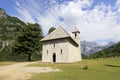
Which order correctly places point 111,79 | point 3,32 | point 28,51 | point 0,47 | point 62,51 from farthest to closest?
point 3,32, point 0,47, point 28,51, point 62,51, point 111,79

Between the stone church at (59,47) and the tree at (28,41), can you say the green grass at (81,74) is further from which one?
the tree at (28,41)

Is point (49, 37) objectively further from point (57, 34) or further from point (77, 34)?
point (77, 34)

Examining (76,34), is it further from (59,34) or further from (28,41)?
(28,41)

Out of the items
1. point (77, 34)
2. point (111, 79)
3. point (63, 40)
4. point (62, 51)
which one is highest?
point (77, 34)

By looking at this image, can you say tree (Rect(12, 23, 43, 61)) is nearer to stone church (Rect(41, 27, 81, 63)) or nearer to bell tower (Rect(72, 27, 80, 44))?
stone church (Rect(41, 27, 81, 63))

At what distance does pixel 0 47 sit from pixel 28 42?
A: 115m

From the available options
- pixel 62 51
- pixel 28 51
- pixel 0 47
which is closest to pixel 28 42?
pixel 28 51

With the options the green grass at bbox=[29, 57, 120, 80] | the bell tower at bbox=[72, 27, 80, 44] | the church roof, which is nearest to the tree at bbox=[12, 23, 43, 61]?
the church roof

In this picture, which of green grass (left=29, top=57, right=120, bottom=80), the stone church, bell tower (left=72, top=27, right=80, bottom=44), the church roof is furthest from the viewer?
bell tower (left=72, top=27, right=80, bottom=44)

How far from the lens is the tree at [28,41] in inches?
1948

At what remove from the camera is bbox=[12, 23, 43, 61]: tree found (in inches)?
Answer: 1948

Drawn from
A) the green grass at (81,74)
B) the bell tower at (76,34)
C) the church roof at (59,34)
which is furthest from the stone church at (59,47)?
the green grass at (81,74)

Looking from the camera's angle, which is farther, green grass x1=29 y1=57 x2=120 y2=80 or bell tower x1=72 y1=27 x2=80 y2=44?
bell tower x1=72 y1=27 x2=80 y2=44

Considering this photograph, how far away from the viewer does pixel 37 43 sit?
168ft
